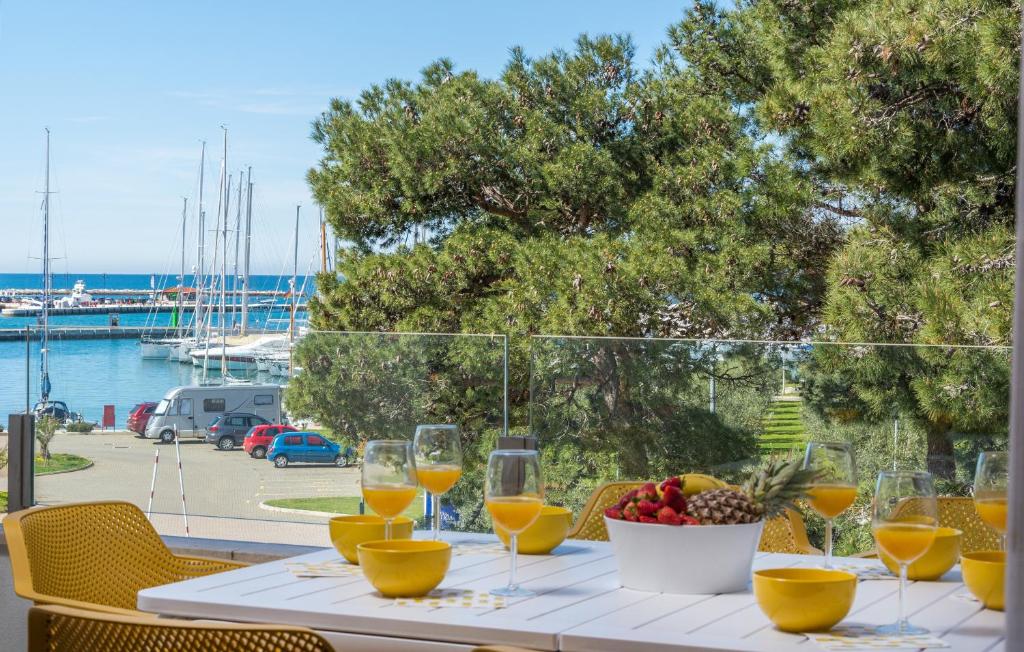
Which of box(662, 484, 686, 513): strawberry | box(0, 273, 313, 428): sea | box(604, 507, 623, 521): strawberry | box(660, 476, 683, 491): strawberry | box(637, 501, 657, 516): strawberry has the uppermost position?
box(660, 476, 683, 491): strawberry

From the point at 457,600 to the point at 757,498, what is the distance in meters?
0.47

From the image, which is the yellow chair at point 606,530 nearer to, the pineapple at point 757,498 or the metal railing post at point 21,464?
the pineapple at point 757,498

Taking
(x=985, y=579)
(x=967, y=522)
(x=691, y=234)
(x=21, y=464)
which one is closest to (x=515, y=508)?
(x=985, y=579)

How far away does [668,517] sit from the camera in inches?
70.0

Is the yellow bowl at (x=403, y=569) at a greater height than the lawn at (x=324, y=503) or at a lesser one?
greater

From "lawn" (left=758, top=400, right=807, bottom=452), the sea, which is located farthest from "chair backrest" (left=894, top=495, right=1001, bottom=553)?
the sea

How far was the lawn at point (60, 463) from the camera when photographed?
16.8 feet

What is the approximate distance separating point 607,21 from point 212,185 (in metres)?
19.1

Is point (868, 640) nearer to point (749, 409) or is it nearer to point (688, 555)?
point (688, 555)

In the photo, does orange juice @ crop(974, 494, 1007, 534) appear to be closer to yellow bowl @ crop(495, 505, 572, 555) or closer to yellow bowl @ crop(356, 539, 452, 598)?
yellow bowl @ crop(495, 505, 572, 555)

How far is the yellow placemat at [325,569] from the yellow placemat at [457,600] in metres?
0.22

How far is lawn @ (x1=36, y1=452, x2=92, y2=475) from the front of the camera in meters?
5.11

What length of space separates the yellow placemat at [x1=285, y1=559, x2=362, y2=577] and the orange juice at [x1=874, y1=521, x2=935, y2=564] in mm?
827

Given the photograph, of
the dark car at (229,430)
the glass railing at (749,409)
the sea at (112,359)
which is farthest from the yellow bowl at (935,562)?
the sea at (112,359)
